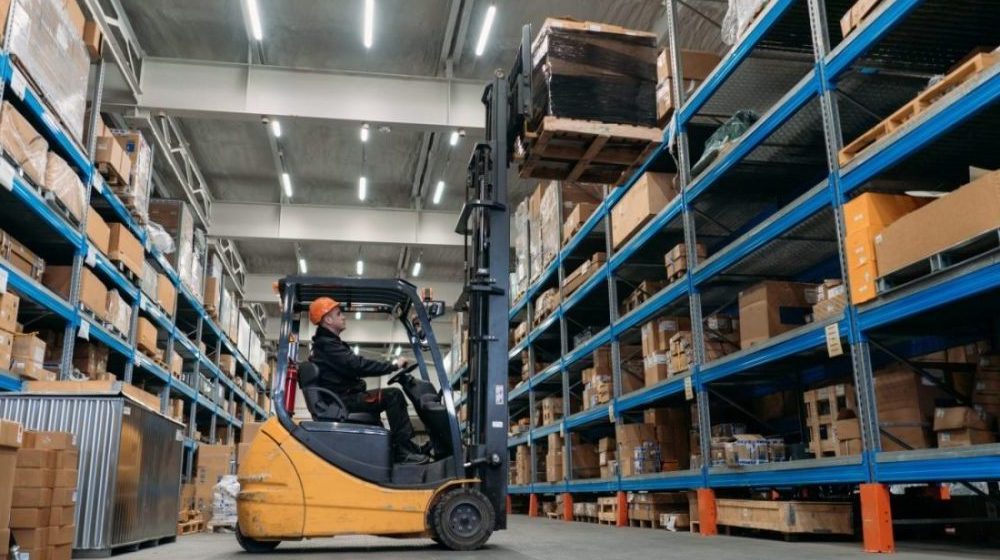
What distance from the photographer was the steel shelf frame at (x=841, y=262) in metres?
4.29

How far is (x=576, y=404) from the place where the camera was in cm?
1327

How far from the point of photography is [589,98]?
632 cm

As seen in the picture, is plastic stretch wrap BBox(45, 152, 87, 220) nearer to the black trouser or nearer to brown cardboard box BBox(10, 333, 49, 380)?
brown cardboard box BBox(10, 333, 49, 380)

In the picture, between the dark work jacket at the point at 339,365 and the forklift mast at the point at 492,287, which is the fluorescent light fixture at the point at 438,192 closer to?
the forklift mast at the point at 492,287

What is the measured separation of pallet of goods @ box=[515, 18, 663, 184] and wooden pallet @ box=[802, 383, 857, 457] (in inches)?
96.2

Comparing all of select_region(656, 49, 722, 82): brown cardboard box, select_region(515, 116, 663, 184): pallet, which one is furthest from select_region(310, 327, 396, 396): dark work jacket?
select_region(656, 49, 722, 82): brown cardboard box

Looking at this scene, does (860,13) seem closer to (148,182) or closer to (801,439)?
(801,439)

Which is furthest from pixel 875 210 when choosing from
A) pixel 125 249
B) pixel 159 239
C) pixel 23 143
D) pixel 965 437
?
pixel 159 239

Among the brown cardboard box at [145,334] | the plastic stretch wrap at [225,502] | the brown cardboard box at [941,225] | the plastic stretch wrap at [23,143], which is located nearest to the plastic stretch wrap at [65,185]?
the plastic stretch wrap at [23,143]

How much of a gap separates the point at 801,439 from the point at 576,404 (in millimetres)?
5792

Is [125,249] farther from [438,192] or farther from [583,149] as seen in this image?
[438,192]

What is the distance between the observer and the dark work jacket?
5.62m

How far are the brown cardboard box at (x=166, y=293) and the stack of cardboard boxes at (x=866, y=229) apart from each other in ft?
29.4

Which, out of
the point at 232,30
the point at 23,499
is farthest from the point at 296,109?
the point at 23,499
